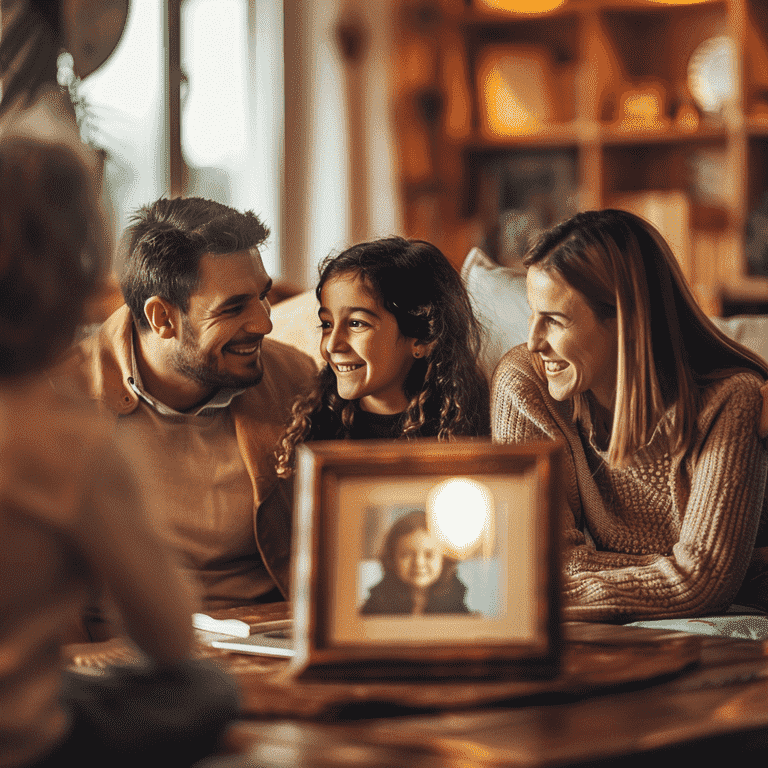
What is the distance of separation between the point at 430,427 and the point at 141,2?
245cm

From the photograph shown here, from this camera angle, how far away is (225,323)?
64.7 inches

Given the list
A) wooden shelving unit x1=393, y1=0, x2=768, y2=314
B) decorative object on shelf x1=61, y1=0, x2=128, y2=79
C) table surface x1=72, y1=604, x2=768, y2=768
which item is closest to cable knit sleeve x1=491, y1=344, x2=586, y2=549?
table surface x1=72, y1=604, x2=768, y2=768

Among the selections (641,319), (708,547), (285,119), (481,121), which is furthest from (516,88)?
(708,547)

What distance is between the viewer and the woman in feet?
4.66

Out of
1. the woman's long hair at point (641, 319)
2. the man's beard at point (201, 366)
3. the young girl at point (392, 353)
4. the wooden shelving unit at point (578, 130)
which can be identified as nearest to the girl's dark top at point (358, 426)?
the young girl at point (392, 353)

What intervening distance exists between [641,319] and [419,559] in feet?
1.99

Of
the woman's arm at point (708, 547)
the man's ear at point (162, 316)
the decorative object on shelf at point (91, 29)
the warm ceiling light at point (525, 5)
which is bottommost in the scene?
the woman's arm at point (708, 547)

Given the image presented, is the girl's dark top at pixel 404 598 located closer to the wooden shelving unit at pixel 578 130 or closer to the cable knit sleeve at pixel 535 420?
the cable knit sleeve at pixel 535 420

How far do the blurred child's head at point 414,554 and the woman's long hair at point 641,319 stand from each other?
523 mm

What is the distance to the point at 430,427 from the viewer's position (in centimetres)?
163

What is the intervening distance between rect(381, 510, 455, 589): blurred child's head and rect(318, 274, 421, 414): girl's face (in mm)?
597

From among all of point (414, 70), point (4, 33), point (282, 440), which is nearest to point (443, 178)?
point (414, 70)

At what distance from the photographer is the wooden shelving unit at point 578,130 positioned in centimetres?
399

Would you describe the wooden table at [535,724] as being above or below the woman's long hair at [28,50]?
below
